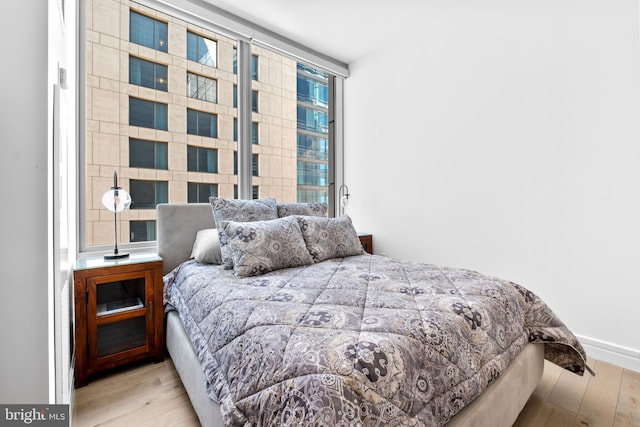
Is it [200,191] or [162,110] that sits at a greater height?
[162,110]

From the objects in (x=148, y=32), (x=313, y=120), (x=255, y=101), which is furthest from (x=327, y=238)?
(x=148, y=32)

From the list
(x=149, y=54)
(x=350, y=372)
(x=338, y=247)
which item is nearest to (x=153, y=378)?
(x=338, y=247)

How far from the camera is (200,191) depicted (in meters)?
2.88

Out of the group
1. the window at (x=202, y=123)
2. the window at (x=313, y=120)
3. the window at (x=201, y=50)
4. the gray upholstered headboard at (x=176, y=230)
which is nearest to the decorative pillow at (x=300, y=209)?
the gray upholstered headboard at (x=176, y=230)

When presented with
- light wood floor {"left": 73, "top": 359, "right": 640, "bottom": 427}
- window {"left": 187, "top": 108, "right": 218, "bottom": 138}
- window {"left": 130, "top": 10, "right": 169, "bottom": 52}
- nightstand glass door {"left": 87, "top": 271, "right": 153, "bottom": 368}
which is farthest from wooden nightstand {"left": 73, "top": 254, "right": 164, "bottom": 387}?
window {"left": 130, "top": 10, "right": 169, "bottom": 52}

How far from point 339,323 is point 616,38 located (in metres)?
2.60

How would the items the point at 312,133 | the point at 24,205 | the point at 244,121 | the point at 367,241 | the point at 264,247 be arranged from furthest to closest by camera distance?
the point at 312,133, the point at 367,241, the point at 244,121, the point at 264,247, the point at 24,205

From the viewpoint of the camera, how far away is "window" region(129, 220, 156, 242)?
8.28 feet

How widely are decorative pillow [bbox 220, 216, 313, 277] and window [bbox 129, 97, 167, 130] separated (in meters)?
1.24

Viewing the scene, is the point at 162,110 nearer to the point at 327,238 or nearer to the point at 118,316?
the point at 118,316

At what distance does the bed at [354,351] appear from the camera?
2.72 feet

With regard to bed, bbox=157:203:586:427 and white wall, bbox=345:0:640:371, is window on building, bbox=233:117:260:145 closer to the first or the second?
white wall, bbox=345:0:640:371

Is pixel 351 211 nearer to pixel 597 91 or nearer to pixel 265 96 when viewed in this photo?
pixel 265 96
